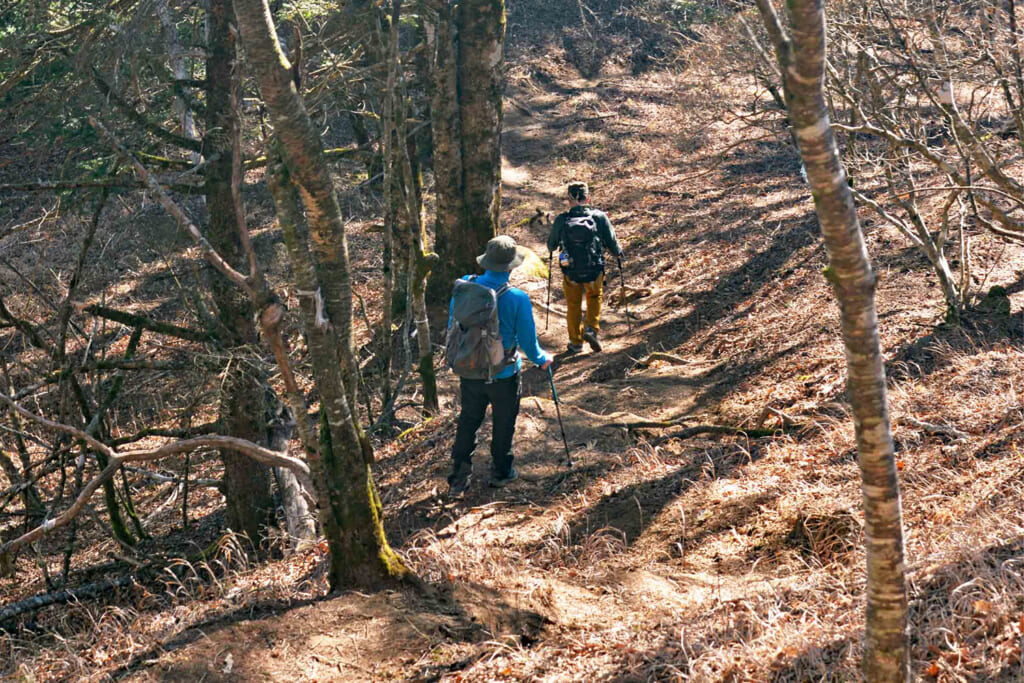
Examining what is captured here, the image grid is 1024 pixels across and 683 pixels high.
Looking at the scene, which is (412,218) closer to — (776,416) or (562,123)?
(776,416)

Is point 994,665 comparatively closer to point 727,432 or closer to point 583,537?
point 583,537

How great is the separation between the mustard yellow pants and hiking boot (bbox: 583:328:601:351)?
0.20 ft

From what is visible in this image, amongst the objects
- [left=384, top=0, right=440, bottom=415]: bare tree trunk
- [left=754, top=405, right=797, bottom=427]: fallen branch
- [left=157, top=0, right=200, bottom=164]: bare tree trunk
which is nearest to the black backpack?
[left=384, top=0, right=440, bottom=415]: bare tree trunk

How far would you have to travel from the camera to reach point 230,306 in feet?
26.2

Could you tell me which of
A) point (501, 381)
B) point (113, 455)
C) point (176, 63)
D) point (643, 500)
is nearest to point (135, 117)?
point (113, 455)

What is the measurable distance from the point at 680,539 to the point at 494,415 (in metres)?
1.94

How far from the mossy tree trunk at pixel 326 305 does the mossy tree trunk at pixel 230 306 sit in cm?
246

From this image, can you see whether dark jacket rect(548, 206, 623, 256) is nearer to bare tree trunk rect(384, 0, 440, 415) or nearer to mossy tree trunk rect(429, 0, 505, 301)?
mossy tree trunk rect(429, 0, 505, 301)

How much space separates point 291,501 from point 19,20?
547 cm

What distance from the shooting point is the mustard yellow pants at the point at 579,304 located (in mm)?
10969

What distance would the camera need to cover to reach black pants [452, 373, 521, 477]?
278 inches

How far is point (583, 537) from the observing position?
6320 millimetres

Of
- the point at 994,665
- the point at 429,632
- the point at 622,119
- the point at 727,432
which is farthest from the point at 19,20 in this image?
the point at 622,119

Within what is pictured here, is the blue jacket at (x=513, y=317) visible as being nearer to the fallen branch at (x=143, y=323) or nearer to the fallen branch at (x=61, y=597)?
the fallen branch at (x=143, y=323)
